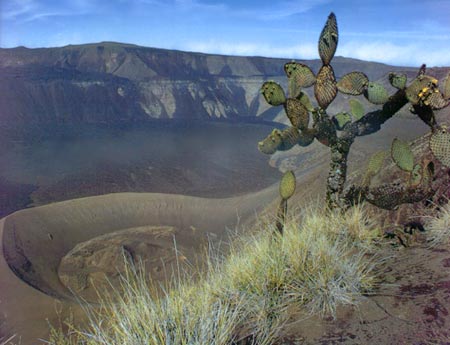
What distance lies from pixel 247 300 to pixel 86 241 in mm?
17082

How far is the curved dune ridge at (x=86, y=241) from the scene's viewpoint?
11234 millimetres

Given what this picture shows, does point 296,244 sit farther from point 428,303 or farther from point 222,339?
point 222,339

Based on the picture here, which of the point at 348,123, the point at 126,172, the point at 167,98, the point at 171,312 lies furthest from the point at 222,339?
the point at 167,98

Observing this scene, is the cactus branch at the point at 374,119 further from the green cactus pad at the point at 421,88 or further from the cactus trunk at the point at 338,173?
the green cactus pad at the point at 421,88

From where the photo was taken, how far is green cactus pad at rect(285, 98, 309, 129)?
6.73 meters

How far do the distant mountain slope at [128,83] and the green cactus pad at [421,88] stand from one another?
92.5 metres

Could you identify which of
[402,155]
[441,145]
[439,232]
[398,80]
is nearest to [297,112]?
[398,80]

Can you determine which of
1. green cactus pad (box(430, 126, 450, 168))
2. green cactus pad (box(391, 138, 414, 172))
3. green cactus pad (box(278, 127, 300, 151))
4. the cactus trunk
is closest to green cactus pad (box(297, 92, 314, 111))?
green cactus pad (box(278, 127, 300, 151))

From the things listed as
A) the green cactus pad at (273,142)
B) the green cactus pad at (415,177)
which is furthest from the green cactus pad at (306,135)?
the green cactus pad at (415,177)

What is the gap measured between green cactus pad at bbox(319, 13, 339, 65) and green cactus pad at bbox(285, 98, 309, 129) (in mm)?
806

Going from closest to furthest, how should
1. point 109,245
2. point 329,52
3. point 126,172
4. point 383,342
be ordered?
point 383,342 < point 329,52 < point 109,245 < point 126,172

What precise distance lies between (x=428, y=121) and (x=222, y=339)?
195 inches

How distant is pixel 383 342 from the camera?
3293 millimetres

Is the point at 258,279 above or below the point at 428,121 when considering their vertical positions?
below
